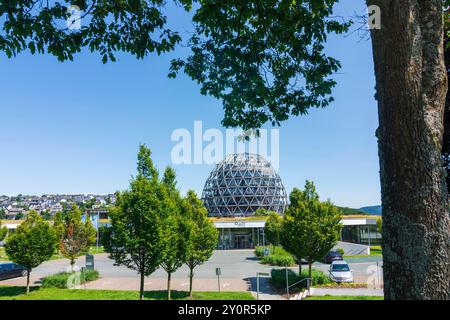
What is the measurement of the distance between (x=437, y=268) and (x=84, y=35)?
5975 millimetres

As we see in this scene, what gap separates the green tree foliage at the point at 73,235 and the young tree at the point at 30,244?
4.27 metres

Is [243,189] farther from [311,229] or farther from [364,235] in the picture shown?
[311,229]

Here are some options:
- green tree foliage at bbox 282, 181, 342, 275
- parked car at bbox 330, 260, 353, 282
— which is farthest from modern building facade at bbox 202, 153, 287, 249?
green tree foliage at bbox 282, 181, 342, 275

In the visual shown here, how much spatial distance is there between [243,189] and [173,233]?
58142 mm

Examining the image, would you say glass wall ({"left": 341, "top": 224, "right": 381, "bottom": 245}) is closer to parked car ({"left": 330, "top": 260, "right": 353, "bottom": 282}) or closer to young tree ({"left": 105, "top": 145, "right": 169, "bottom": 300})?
parked car ({"left": 330, "top": 260, "right": 353, "bottom": 282})

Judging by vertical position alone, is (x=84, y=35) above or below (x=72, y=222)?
above

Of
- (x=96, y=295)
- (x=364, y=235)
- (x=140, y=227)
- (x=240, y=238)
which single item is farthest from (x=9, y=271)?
(x=364, y=235)

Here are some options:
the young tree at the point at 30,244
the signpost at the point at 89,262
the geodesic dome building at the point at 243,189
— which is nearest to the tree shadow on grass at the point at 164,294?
the young tree at the point at 30,244

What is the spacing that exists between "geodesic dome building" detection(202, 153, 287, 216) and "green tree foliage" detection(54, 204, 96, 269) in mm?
46267

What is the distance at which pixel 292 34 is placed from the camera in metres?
5.54

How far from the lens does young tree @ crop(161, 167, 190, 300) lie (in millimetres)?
15066

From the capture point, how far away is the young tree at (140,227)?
46.7 ft
